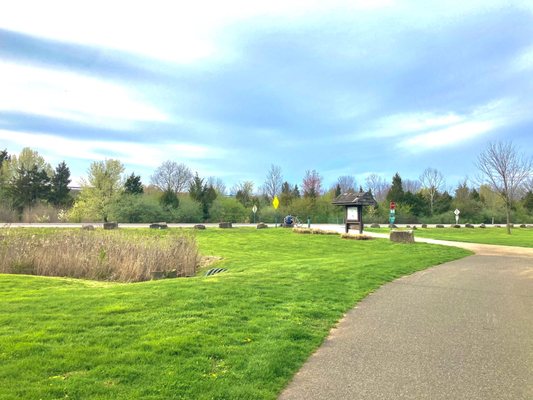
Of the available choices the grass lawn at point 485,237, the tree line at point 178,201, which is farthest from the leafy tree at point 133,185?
the grass lawn at point 485,237

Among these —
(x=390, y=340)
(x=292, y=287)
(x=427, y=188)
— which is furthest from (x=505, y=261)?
(x=427, y=188)

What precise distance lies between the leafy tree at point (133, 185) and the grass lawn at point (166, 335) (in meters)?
45.5

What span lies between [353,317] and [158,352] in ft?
12.4

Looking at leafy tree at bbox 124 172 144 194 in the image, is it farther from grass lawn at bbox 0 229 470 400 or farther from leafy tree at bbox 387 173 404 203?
grass lawn at bbox 0 229 470 400

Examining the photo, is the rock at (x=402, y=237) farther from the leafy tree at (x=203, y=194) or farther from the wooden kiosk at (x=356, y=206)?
the leafy tree at (x=203, y=194)

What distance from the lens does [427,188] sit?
8119cm

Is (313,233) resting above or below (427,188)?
below

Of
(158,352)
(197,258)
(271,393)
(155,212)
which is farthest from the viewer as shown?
(155,212)

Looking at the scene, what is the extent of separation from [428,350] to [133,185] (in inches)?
2154

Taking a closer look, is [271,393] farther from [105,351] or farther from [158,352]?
[105,351]

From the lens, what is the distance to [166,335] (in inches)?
223

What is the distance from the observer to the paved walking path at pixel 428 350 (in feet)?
14.2

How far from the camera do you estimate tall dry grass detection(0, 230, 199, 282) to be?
13.7 m

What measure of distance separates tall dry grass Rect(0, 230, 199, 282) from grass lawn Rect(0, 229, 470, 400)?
8.36 ft
